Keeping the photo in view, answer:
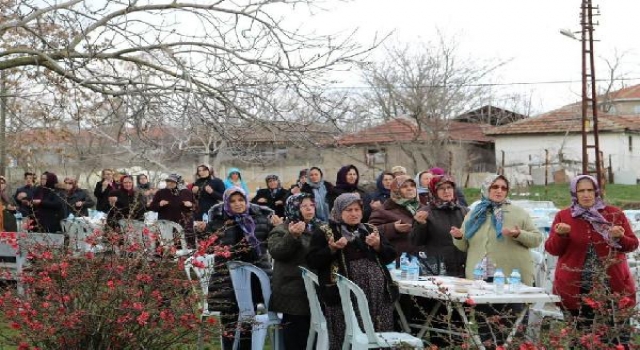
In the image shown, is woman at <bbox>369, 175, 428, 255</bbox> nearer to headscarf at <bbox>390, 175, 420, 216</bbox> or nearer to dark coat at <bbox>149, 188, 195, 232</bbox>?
headscarf at <bbox>390, 175, 420, 216</bbox>

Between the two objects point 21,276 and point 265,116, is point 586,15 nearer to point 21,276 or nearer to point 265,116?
point 265,116

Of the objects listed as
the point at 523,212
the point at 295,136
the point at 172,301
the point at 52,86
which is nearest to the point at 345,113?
the point at 295,136

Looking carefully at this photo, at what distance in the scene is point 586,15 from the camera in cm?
3178

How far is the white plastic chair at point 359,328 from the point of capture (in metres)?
6.35

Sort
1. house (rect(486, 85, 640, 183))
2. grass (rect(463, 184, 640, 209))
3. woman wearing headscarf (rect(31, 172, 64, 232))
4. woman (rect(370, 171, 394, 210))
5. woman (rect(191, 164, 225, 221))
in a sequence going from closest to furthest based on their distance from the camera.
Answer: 1. woman (rect(370, 171, 394, 210))
2. woman wearing headscarf (rect(31, 172, 64, 232))
3. woman (rect(191, 164, 225, 221))
4. grass (rect(463, 184, 640, 209))
5. house (rect(486, 85, 640, 183))

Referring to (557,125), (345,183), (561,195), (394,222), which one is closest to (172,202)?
(345,183)

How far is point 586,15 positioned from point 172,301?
2817 centimetres

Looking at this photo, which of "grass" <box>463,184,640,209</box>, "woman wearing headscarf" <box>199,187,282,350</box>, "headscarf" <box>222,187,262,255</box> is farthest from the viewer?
"grass" <box>463,184,640,209</box>

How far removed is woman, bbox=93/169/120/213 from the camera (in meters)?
14.8

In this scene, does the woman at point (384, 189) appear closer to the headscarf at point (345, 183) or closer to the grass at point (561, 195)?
the headscarf at point (345, 183)

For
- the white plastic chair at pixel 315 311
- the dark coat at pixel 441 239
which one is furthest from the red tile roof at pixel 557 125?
the white plastic chair at pixel 315 311

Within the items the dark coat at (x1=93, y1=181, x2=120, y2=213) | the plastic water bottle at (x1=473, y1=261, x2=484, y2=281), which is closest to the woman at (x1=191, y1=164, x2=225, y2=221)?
the dark coat at (x1=93, y1=181, x2=120, y2=213)

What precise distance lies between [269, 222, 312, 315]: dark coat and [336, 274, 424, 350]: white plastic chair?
0.72 meters

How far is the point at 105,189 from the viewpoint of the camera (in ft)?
51.8
